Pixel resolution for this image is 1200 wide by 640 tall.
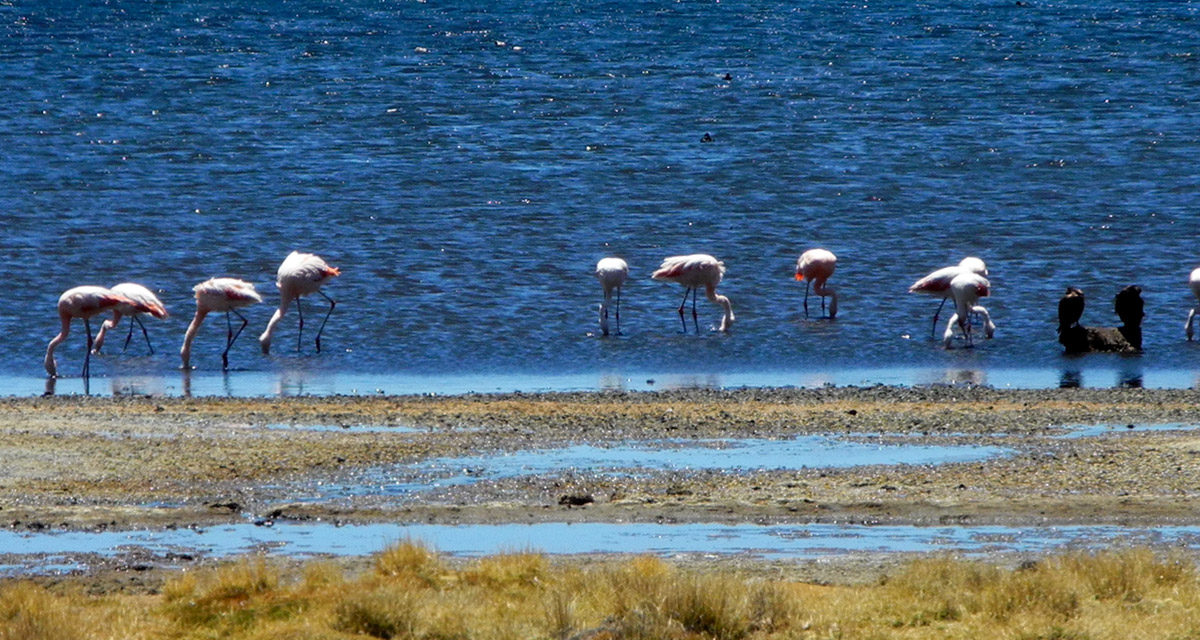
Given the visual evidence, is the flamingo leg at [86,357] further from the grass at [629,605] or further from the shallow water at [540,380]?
the grass at [629,605]

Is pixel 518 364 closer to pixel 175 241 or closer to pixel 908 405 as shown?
pixel 908 405

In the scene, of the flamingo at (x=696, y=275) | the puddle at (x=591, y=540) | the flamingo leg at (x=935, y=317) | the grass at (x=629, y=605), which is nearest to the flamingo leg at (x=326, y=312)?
the flamingo at (x=696, y=275)

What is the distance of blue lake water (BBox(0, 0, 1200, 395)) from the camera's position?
2097cm

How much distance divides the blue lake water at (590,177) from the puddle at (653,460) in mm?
5242

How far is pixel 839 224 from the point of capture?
30641 millimetres

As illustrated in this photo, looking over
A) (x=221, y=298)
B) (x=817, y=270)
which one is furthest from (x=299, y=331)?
(x=817, y=270)

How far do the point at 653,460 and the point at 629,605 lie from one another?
4.46 meters

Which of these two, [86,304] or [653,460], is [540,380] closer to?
[86,304]

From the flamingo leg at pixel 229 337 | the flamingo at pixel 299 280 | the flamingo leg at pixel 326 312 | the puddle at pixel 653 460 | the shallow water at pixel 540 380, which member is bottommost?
the puddle at pixel 653 460

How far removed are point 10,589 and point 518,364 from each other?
40.7 ft

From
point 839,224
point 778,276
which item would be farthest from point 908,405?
point 839,224

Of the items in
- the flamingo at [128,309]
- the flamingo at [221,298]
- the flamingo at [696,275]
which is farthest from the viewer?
the flamingo at [696,275]

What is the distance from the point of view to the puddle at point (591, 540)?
9.02 metres

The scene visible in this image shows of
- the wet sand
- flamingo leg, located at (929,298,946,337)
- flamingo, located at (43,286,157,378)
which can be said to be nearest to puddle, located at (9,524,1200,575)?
the wet sand
